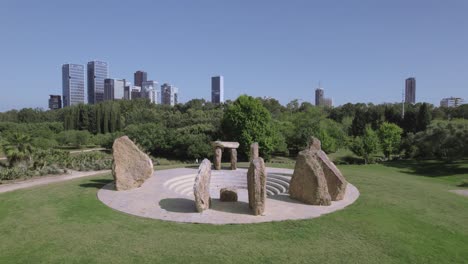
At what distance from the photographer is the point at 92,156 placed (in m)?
27.6

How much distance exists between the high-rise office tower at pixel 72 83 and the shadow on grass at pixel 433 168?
139512 mm

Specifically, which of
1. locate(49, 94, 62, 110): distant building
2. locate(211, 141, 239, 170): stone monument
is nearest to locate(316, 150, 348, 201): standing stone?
locate(211, 141, 239, 170): stone monument

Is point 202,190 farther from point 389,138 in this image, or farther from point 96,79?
point 96,79

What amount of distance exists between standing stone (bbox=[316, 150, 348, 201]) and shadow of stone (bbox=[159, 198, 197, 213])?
6402 millimetres

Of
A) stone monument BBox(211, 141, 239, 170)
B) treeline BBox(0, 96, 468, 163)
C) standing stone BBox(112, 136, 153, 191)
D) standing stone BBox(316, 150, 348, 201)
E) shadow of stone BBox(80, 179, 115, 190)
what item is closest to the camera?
standing stone BBox(316, 150, 348, 201)

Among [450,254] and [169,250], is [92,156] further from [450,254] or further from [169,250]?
[450,254]

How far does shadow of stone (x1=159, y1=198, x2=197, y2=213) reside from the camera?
1323 centimetres

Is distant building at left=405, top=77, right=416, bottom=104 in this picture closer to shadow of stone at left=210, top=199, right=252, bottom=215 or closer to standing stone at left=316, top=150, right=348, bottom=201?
standing stone at left=316, top=150, right=348, bottom=201

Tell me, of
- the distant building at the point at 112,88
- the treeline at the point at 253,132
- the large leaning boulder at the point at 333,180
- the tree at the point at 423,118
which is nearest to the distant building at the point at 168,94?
the distant building at the point at 112,88

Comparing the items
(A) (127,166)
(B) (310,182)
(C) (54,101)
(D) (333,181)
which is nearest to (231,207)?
(B) (310,182)

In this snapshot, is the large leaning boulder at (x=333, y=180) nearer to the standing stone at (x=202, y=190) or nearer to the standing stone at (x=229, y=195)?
the standing stone at (x=229, y=195)

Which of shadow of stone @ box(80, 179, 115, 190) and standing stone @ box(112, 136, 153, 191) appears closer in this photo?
standing stone @ box(112, 136, 153, 191)

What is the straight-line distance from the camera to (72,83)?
471ft

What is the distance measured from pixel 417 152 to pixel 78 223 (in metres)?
41.9
